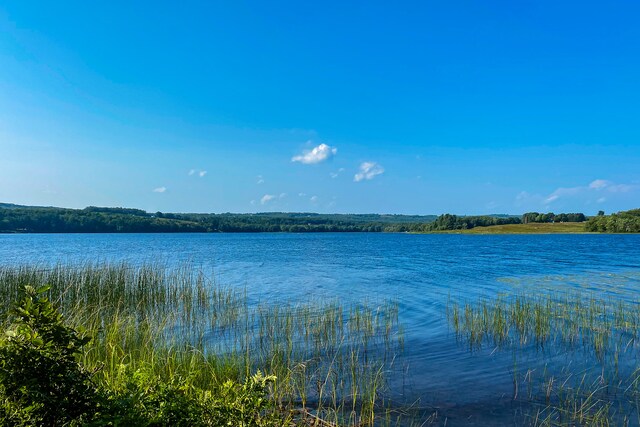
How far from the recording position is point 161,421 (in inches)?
147

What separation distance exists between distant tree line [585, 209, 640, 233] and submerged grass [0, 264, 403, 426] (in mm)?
116440

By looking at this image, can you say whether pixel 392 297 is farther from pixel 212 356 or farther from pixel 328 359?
pixel 212 356

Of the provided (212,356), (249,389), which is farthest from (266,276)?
(249,389)

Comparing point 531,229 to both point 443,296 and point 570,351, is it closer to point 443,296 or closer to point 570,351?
point 443,296

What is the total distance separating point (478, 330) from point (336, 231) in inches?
6476

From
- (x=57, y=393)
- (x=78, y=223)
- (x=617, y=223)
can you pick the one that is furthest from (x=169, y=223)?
(x=57, y=393)

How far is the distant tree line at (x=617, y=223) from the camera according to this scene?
357 feet

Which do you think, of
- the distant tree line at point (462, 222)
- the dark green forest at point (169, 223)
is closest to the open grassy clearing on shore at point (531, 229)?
the dark green forest at point (169, 223)

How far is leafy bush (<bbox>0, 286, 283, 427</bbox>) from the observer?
11.6 ft

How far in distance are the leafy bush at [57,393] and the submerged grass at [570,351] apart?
235 inches

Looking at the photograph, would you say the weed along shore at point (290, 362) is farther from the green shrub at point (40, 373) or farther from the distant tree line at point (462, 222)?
the distant tree line at point (462, 222)

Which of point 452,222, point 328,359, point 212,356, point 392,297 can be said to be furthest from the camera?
point 452,222

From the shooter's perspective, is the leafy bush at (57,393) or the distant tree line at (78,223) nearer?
the leafy bush at (57,393)

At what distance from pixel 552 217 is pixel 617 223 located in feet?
99.5
